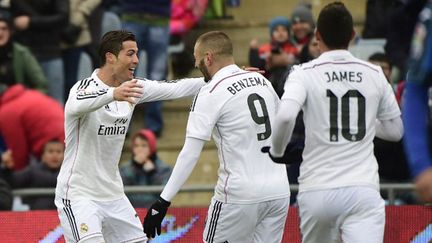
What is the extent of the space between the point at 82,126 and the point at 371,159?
7.58ft

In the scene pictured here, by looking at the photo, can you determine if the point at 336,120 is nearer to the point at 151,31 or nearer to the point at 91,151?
the point at 91,151

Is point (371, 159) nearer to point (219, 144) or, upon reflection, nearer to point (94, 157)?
point (219, 144)

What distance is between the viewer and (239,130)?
364 inches

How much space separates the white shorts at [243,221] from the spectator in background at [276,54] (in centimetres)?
358

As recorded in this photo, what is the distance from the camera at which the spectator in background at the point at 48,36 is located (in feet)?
47.3

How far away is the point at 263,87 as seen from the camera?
9.38m

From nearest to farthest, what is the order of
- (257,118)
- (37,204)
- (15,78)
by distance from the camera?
(257,118) < (37,204) < (15,78)

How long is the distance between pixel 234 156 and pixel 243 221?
1.53ft

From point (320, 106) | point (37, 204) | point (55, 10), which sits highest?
point (320, 106)

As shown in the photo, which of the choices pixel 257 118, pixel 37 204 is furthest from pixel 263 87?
pixel 37 204

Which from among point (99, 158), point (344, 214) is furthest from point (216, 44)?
point (344, 214)

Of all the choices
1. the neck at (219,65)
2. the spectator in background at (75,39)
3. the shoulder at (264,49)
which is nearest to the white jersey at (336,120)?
the neck at (219,65)

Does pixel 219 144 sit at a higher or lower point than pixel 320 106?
lower

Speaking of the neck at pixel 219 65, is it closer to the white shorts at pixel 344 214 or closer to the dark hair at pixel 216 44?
the dark hair at pixel 216 44
